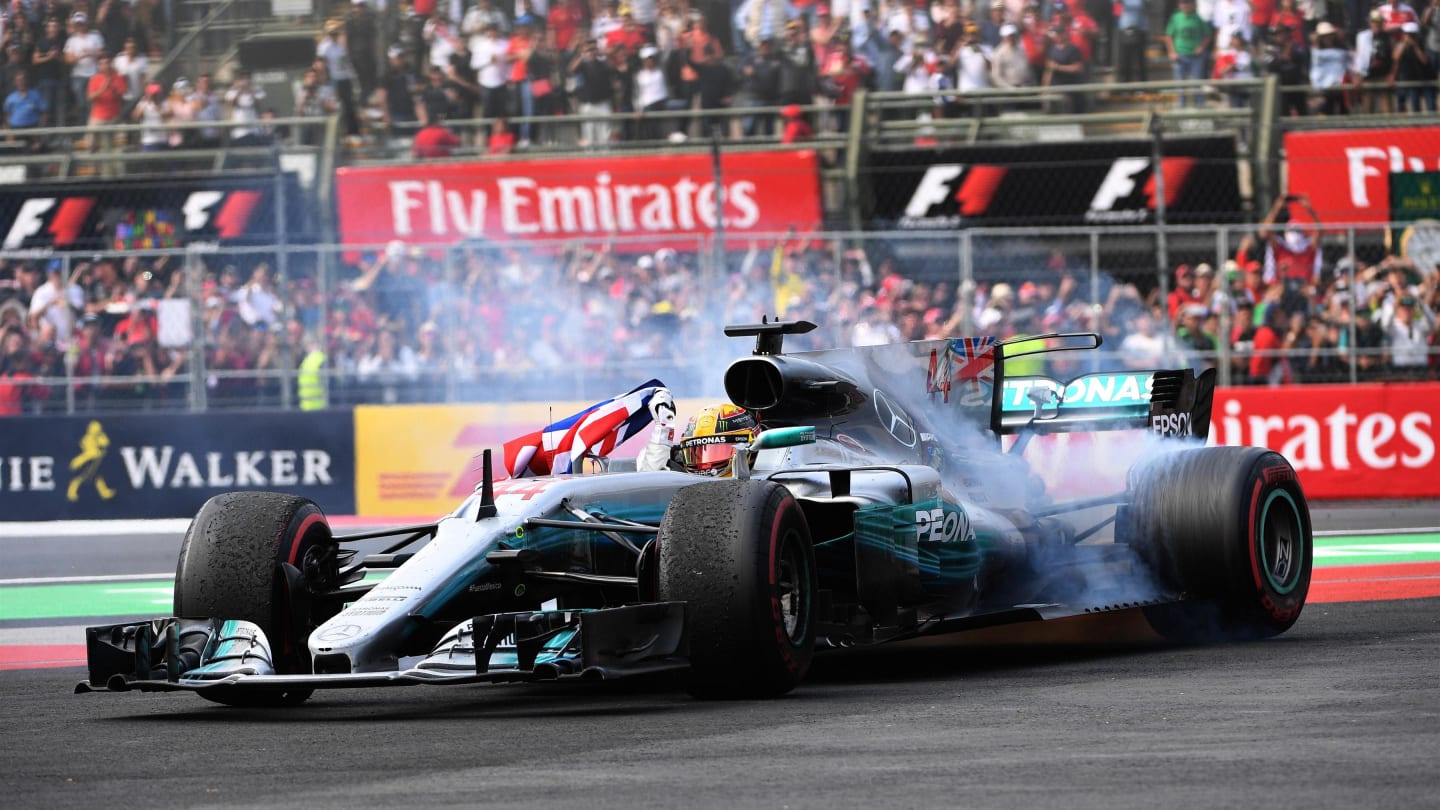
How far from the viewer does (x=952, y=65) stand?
851 inches

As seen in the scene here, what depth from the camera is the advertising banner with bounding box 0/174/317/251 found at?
67.1ft

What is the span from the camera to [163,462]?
1772cm

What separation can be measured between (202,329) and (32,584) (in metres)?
3.72

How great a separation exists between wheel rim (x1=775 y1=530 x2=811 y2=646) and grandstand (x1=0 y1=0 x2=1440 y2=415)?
9.11m

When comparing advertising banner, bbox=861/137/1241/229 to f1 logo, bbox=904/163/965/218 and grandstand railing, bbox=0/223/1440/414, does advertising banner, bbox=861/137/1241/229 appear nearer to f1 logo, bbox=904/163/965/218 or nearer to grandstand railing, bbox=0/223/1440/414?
f1 logo, bbox=904/163/965/218

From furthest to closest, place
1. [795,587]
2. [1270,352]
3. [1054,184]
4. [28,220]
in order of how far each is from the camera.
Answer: [28,220]
[1054,184]
[1270,352]
[795,587]

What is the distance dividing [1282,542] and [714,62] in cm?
1368

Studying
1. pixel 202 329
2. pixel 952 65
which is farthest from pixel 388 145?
pixel 952 65

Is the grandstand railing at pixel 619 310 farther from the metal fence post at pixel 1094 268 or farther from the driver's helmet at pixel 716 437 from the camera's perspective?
the driver's helmet at pixel 716 437

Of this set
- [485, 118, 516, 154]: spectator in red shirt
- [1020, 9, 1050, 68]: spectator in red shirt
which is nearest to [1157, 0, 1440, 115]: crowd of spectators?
[1020, 9, 1050, 68]: spectator in red shirt

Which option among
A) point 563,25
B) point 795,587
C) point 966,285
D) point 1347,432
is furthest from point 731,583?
point 563,25

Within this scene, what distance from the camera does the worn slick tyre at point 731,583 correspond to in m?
6.88

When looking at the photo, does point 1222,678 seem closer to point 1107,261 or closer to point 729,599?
point 729,599

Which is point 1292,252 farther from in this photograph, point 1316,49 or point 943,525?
point 943,525
